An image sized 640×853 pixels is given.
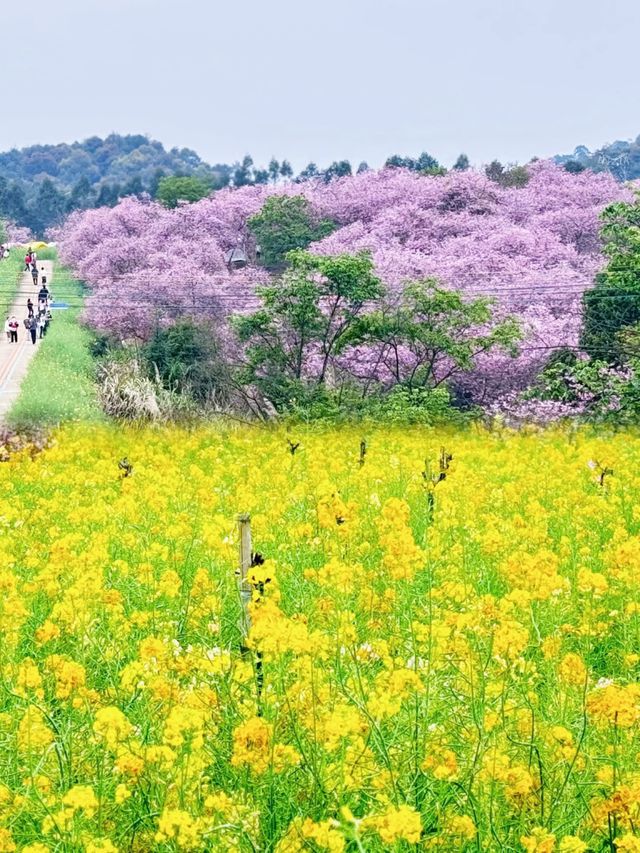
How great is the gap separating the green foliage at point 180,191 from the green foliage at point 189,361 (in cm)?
2315

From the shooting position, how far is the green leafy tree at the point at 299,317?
1916cm

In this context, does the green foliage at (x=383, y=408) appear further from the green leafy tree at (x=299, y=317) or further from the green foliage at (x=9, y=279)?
the green foliage at (x=9, y=279)

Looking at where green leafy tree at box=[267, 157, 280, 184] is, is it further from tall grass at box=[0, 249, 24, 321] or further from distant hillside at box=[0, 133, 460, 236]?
tall grass at box=[0, 249, 24, 321]

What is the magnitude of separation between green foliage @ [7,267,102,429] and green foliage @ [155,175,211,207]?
9.46 m

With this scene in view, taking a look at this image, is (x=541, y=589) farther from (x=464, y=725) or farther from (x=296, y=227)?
(x=296, y=227)

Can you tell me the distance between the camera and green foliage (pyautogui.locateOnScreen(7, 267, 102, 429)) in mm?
19703

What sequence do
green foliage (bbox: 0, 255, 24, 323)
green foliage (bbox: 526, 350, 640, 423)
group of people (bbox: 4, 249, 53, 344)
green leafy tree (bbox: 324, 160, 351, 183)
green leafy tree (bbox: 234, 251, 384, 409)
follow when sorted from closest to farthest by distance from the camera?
green foliage (bbox: 526, 350, 640, 423) → green leafy tree (bbox: 234, 251, 384, 409) → group of people (bbox: 4, 249, 53, 344) → green foliage (bbox: 0, 255, 24, 323) → green leafy tree (bbox: 324, 160, 351, 183)

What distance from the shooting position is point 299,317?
63.4ft

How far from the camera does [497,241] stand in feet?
105

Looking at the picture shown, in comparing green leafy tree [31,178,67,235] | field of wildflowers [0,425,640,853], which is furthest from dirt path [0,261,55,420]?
green leafy tree [31,178,67,235]

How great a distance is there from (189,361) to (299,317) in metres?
4.14

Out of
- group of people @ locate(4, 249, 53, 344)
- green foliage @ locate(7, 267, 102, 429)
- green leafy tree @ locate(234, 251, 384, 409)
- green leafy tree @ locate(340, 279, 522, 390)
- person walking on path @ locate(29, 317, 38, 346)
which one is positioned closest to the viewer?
green leafy tree @ locate(340, 279, 522, 390)

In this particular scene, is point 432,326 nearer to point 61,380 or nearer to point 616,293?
point 616,293

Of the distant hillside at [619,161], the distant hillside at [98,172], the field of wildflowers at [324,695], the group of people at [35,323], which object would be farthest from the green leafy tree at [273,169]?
the field of wildflowers at [324,695]
